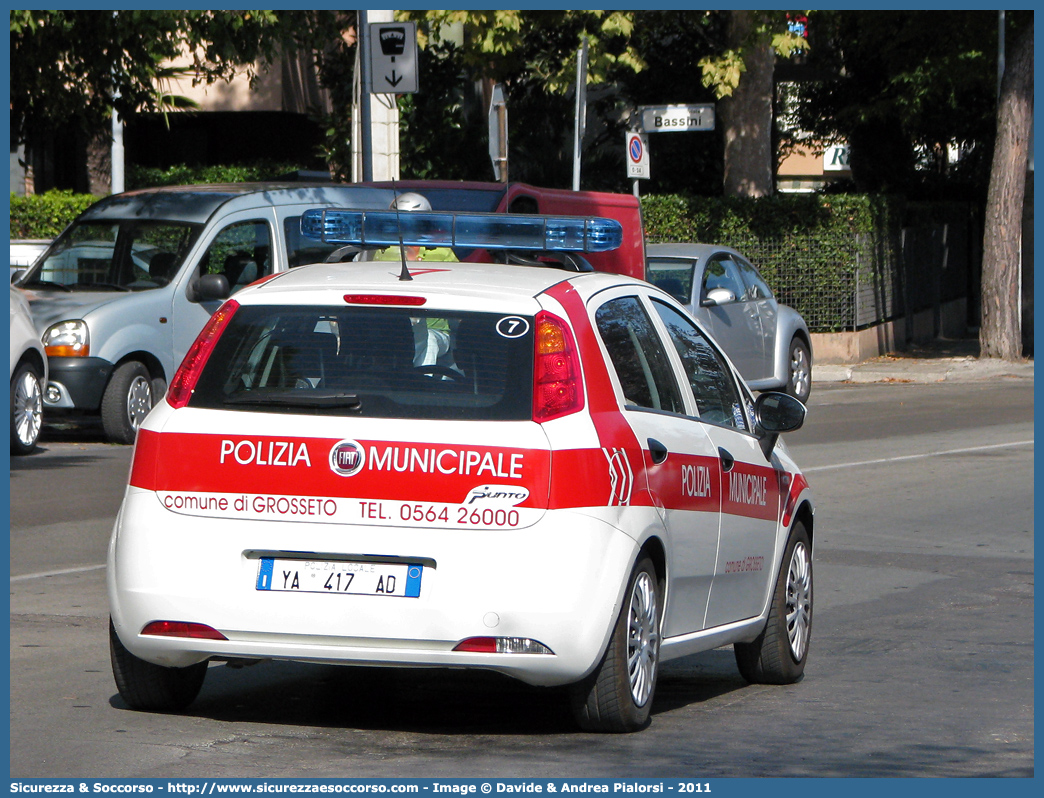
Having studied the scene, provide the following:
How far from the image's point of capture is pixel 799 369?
71.3ft

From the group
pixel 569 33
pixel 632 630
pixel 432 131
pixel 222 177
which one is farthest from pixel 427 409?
pixel 222 177

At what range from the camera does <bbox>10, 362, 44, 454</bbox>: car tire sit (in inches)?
584

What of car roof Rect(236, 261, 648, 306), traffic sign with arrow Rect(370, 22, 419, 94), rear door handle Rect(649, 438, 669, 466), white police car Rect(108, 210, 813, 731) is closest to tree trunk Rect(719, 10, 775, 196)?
traffic sign with arrow Rect(370, 22, 419, 94)

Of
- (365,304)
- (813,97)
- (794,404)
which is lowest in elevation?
(794,404)

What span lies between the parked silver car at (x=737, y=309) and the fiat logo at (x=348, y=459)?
1250 cm

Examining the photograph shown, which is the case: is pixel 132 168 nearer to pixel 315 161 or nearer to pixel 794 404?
pixel 315 161

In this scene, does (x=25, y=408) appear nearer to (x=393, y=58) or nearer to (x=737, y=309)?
(x=393, y=58)

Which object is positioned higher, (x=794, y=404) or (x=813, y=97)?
(x=813, y=97)

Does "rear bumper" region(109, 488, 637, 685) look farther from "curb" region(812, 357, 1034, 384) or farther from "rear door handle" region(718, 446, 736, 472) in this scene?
"curb" region(812, 357, 1034, 384)

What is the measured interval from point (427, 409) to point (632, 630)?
1.02 m

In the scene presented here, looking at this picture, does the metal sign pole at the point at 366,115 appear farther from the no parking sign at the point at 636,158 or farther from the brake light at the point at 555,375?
the brake light at the point at 555,375

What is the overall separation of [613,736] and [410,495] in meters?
1.10

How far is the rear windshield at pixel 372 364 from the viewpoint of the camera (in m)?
5.84

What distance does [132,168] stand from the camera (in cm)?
3775
